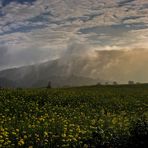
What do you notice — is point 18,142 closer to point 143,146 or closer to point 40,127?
point 40,127

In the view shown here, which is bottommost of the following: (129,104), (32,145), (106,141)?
(129,104)

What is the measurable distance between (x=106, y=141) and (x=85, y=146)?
1239mm

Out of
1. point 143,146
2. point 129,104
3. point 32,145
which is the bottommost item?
point 129,104

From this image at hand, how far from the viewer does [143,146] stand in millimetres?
15641

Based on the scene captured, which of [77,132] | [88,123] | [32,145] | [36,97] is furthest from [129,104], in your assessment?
[32,145]

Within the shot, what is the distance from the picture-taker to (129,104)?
1199 inches

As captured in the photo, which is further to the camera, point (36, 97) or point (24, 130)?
point (36, 97)

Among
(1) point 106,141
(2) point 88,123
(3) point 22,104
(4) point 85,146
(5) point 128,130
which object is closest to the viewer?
(4) point 85,146

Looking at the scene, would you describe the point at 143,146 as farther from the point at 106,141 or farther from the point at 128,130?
the point at 106,141

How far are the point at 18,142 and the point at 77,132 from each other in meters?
2.85

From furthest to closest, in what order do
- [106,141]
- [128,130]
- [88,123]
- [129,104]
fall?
[129,104] < [88,123] < [128,130] < [106,141]

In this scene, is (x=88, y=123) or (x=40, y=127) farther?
(x=88, y=123)

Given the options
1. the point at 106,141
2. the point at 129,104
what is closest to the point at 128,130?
the point at 106,141

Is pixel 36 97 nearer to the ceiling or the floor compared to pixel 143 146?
nearer to the floor
